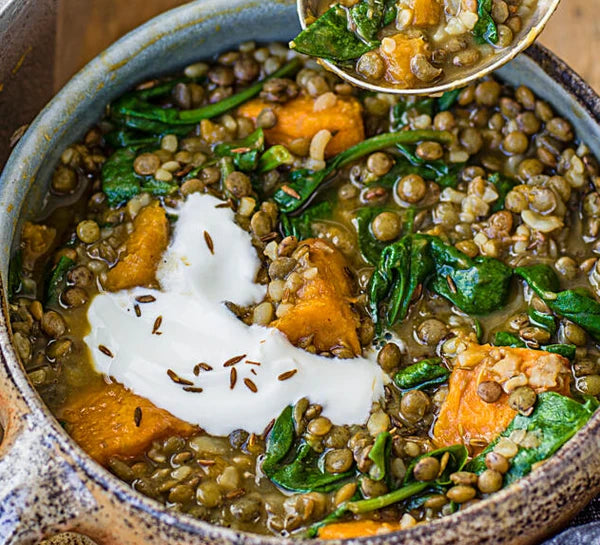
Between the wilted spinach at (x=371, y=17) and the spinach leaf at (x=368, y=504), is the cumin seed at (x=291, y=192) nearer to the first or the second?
the wilted spinach at (x=371, y=17)

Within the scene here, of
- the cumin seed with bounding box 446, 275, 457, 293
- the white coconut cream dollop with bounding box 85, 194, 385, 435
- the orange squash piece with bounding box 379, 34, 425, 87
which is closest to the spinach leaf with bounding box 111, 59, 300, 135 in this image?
the white coconut cream dollop with bounding box 85, 194, 385, 435

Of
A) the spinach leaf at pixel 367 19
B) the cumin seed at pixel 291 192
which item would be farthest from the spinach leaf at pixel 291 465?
the spinach leaf at pixel 367 19

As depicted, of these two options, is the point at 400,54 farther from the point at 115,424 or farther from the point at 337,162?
the point at 115,424

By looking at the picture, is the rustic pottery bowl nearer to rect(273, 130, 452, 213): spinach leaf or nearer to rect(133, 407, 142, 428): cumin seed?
rect(133, 407, 142, 428): cumin seed

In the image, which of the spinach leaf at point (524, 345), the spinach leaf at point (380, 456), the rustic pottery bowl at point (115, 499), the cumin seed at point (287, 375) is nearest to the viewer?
the rustic pottery bowl at point (115, 499)

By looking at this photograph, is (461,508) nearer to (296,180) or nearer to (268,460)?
(268,460)

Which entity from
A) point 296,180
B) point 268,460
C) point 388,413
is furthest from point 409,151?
point 268,460
